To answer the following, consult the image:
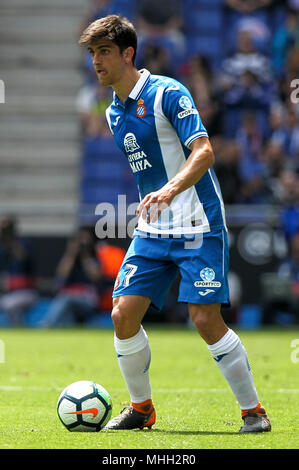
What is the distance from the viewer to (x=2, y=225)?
15.9 m

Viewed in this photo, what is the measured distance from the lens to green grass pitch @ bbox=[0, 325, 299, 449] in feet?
16.0

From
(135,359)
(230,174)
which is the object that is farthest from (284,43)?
(135,359)

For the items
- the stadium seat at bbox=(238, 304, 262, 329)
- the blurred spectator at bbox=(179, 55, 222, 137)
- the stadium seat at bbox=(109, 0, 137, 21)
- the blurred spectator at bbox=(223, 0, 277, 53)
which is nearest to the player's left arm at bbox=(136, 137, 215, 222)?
the stadium seat at bbox=(238, 304, 262, 329)

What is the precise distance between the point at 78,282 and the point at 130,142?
405 inches

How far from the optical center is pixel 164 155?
5449 millimetres

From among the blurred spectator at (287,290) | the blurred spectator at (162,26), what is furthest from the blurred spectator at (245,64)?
the blurred spectator at (287,290)

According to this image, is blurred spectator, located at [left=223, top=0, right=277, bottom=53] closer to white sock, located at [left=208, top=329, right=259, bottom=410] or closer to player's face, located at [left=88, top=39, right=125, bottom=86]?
player's face, located at [left=88, top=39, right=125, bottom=86]

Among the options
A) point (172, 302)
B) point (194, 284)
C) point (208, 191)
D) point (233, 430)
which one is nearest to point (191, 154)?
point (208, 191)

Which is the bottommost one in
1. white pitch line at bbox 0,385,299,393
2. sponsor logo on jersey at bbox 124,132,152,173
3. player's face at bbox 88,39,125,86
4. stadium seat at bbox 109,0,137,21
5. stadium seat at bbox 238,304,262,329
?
stadium seat at bbox 238,304,262,329

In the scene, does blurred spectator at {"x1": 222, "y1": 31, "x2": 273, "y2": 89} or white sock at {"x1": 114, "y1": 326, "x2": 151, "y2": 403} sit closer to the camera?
white sock at {"x1": 114, "y1": 326, "x2": 151, "y2": 403}

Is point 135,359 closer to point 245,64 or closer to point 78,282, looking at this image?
point 78,282

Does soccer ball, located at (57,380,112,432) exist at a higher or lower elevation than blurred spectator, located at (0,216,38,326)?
higher
